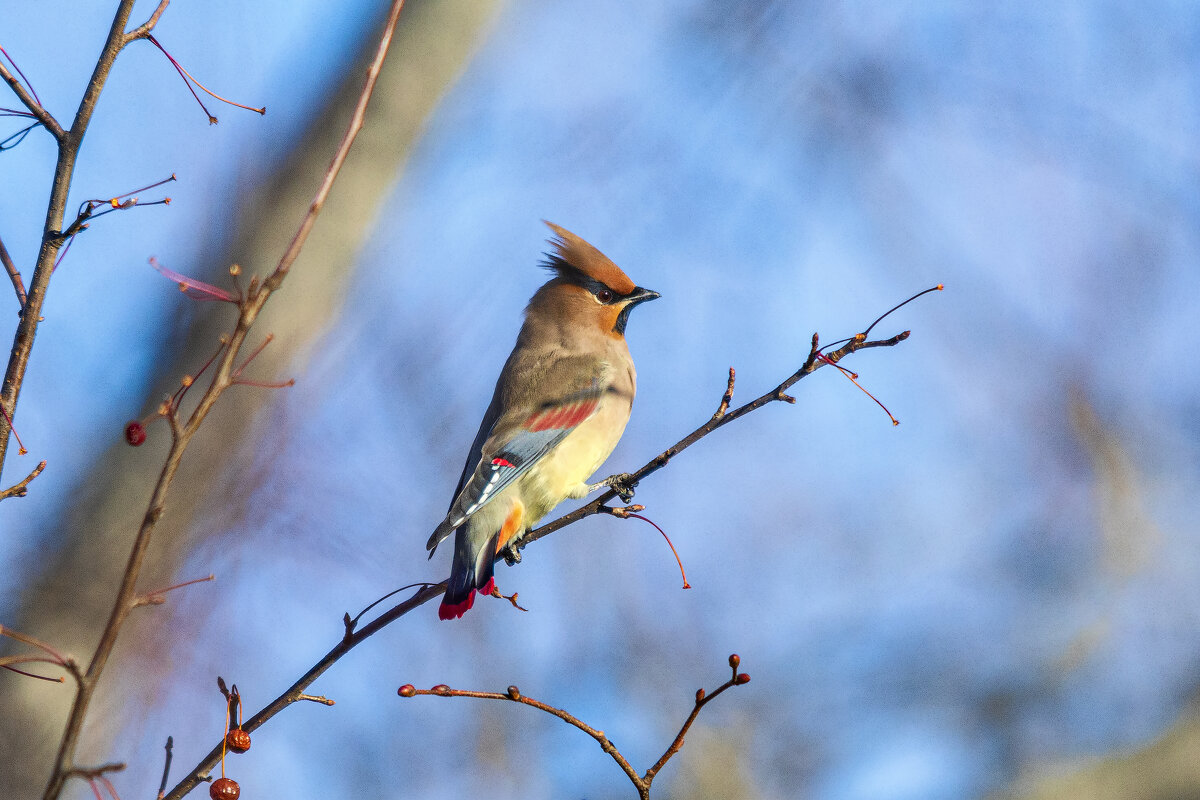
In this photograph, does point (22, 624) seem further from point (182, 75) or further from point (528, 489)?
point (182, 75)

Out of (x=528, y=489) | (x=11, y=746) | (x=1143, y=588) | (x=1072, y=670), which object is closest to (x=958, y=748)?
(x=1072, y=670)

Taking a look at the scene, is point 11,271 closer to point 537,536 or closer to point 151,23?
point 151,23

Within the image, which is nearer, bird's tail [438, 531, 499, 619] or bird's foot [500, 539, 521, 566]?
bird's tail [438, 531, 499, 619]

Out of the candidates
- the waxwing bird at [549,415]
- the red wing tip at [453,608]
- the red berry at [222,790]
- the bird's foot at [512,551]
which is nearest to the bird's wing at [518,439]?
the waxwing bird at [549,415]

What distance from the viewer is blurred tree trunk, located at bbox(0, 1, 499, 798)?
4.59 m

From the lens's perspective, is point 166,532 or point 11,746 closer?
point 11,746

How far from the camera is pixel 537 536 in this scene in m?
2.87

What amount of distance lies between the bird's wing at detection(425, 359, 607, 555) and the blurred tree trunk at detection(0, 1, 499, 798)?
4.95ft

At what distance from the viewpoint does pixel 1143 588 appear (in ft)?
23.3

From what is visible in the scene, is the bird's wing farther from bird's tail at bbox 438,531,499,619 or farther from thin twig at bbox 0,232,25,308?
thin twig at bbox 0,232,25,308

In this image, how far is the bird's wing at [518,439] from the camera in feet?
11.4

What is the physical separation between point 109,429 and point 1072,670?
5199 mm

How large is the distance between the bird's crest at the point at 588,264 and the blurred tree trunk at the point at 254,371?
4.13 feet

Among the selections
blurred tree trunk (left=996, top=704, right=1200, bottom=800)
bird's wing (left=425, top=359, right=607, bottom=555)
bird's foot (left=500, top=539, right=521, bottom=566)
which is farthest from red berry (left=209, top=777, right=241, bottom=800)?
blurred tree trunk (left=996, top=704, right=1200, bottom=800)
